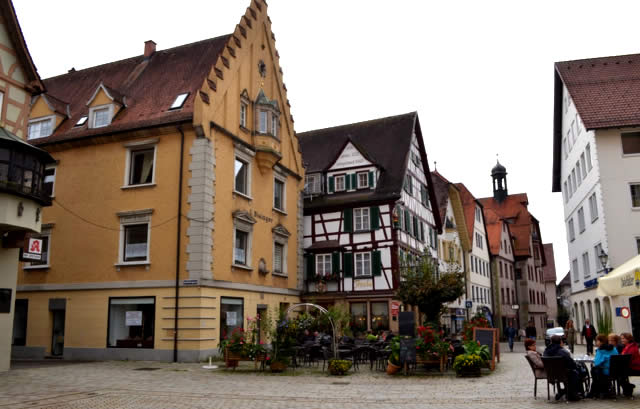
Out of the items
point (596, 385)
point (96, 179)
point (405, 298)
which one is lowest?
point (596, 385)

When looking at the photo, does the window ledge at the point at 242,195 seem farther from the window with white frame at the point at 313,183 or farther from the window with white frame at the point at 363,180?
the window with white frame at the point at 363,180

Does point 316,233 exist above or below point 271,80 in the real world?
below

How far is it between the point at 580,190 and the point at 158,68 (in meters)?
25.8

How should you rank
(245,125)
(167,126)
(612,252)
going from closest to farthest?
(167,126), (245,125), (612,252)

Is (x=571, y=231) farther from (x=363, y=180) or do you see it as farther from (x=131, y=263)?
(x=131, y=263)

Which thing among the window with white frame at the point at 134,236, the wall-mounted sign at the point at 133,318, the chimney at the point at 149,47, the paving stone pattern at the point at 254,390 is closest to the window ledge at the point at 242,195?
the window with white frame at the point at 134,236

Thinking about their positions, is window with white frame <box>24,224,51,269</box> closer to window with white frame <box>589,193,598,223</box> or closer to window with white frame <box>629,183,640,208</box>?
window with white frame <box>589,193,598,223</box>

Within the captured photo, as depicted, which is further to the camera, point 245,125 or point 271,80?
point 271,80

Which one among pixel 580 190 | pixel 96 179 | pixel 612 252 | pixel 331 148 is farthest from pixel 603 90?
pixel 96 179

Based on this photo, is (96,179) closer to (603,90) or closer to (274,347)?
(274,347)

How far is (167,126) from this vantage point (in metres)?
Result: 23.7

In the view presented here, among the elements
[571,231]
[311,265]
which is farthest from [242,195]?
[571,231]

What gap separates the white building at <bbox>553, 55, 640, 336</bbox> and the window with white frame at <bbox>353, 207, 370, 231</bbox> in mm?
12067

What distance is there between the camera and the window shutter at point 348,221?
33.1 metres
